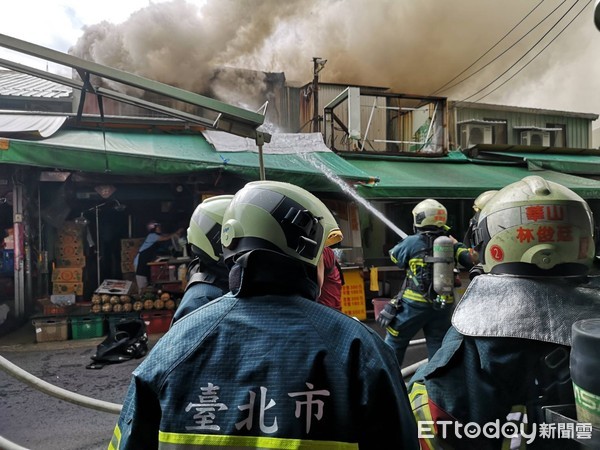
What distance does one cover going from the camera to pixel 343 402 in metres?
1.12

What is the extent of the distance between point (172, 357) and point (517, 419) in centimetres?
116

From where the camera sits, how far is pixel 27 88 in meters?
10.9

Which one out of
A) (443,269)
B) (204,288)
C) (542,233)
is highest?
(542,233)

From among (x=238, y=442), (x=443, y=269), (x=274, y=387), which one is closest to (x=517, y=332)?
(x=274, y=387)

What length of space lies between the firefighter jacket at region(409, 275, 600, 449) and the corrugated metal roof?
1100cm

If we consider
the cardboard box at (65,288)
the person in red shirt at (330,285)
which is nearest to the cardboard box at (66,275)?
the cardboard box at (65,288)

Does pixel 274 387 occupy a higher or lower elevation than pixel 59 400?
higher

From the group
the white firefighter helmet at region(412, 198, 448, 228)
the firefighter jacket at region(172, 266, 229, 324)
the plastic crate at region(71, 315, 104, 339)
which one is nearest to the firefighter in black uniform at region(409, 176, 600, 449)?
the firefighter jacket at region(172, 266, 229, 324)

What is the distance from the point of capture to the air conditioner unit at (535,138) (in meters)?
13.7

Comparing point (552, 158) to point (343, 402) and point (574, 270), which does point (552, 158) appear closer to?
point (574, 270)

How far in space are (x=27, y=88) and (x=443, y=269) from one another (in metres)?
11.1

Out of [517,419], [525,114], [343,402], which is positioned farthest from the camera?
[525,114]

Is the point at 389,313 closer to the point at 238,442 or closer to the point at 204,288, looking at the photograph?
the point at 204,288

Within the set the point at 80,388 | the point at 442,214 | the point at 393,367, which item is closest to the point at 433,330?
the point at 442,214
